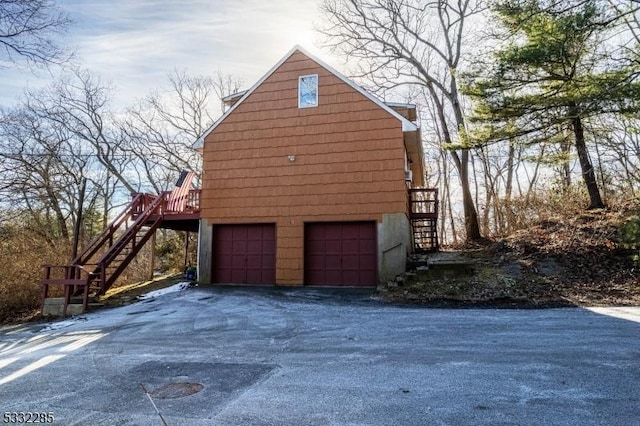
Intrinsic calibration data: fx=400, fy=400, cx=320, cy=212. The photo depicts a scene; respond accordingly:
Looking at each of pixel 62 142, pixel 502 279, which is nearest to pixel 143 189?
pixel 62 142

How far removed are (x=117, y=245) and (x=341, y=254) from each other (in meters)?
6.16

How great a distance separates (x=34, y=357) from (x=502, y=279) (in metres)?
8.88

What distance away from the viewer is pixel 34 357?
563cm

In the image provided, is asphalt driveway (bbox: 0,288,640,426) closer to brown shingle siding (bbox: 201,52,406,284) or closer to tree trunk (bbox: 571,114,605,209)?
brown shingle siding (bbox: 201,52,406,284)

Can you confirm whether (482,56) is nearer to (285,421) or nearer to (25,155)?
(285,421)

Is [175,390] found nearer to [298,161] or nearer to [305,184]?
[305,184]

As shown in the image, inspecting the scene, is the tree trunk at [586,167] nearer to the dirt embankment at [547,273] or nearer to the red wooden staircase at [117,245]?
the dirt embankment at [547,273]

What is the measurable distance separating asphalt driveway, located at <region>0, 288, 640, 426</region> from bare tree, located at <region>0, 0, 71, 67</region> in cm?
554

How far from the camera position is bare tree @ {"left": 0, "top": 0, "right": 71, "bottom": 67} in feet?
24.7

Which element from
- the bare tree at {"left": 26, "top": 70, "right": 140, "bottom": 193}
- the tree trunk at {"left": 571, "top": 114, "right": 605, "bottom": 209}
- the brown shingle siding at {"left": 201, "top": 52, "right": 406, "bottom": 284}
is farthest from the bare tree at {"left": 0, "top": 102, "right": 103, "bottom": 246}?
the tree trunk at {"left": 571, "top": 114, "right": 605, "bottom": 209}

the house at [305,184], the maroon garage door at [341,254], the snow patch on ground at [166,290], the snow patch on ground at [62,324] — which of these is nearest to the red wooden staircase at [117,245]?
the snow patch on ground at [62,324]

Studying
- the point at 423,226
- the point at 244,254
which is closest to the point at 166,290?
the point at 244,254

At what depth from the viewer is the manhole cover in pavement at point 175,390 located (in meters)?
3.62

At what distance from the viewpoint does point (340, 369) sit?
13.7 feet
